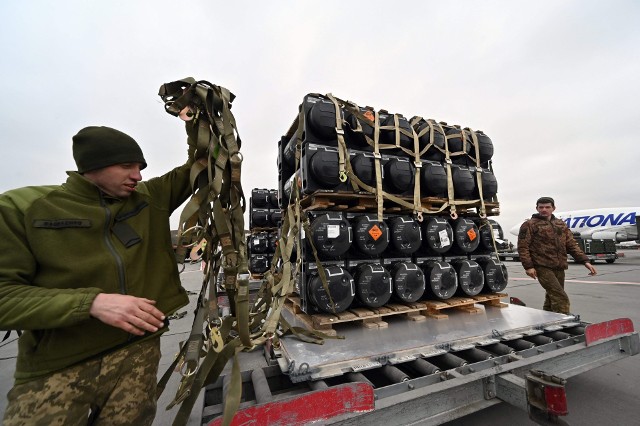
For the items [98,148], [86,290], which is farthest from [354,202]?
[86,290]

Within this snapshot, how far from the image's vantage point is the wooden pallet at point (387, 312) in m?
2.80

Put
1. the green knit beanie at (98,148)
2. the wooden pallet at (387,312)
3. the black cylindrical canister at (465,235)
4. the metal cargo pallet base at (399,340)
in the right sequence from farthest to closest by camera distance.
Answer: the black cylindrical canister at (465,235) < the wooden pallet at (387,312) < the metal cargo pallet base at (399,340) < the green knit beanie at (98,148)

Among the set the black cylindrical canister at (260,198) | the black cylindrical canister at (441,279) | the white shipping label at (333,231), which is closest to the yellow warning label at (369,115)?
the white shipping label at (333,231)

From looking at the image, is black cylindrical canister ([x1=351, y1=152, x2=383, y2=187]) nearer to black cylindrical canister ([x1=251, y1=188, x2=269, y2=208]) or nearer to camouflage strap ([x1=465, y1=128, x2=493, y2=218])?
camouflage strap ([x1=465, y1=128, x2=493, y2=218])

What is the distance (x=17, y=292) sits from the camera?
1.15m

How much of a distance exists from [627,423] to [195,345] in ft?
11.4

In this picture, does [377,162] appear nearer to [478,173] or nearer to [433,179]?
[433,179]

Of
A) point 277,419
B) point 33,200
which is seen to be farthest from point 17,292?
point 277,419

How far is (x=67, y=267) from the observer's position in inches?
50.8

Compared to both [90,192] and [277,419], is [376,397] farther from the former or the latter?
[90,192]

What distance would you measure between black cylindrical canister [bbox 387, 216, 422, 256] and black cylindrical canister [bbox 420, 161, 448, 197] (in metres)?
0.62

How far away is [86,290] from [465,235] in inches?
157

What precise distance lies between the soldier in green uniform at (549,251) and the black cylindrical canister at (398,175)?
2.42m

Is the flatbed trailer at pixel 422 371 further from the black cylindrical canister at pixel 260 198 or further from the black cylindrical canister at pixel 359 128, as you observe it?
the black cylindrical canister at pixel 260 198
